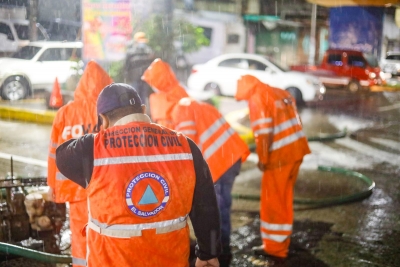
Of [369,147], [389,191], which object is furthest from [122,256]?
[369,147]

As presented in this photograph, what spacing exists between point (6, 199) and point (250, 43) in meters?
24.2

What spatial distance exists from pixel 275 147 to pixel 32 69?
36.4ft

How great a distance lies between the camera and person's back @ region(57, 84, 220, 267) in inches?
91.0

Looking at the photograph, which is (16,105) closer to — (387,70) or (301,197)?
(301,197)

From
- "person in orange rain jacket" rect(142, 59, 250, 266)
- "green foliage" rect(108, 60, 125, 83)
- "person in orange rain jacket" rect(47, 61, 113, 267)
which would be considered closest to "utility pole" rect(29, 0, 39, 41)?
"green foliage" rect(108, 60, 125, 83)

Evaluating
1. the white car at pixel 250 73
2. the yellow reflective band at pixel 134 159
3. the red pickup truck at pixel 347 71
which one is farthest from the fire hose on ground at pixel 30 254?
the red pickup truck at pixel 347 71

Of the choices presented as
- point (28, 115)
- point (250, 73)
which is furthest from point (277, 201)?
point (250, 73)

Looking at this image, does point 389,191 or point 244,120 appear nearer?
point 389,191

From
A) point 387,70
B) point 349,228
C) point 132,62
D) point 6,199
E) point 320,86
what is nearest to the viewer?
point 6,199

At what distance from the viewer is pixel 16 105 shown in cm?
1303

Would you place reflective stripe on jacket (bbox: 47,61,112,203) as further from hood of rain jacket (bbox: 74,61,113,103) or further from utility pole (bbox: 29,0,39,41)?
utility pole (bbox: 29,0,39,41)

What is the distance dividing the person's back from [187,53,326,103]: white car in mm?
14001

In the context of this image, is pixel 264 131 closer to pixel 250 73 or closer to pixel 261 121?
pixel 261 121

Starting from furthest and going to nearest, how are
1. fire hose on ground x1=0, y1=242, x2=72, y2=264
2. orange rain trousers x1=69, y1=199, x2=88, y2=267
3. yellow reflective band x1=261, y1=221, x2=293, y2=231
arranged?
yellow reflective band x1=261, y1=221, x2=293, y2=231 < fire hose on ground x1=0, y1=242, x2=72, y2=264 < orange rain trousers x1=69, y1=199, x2=88, y2=267
